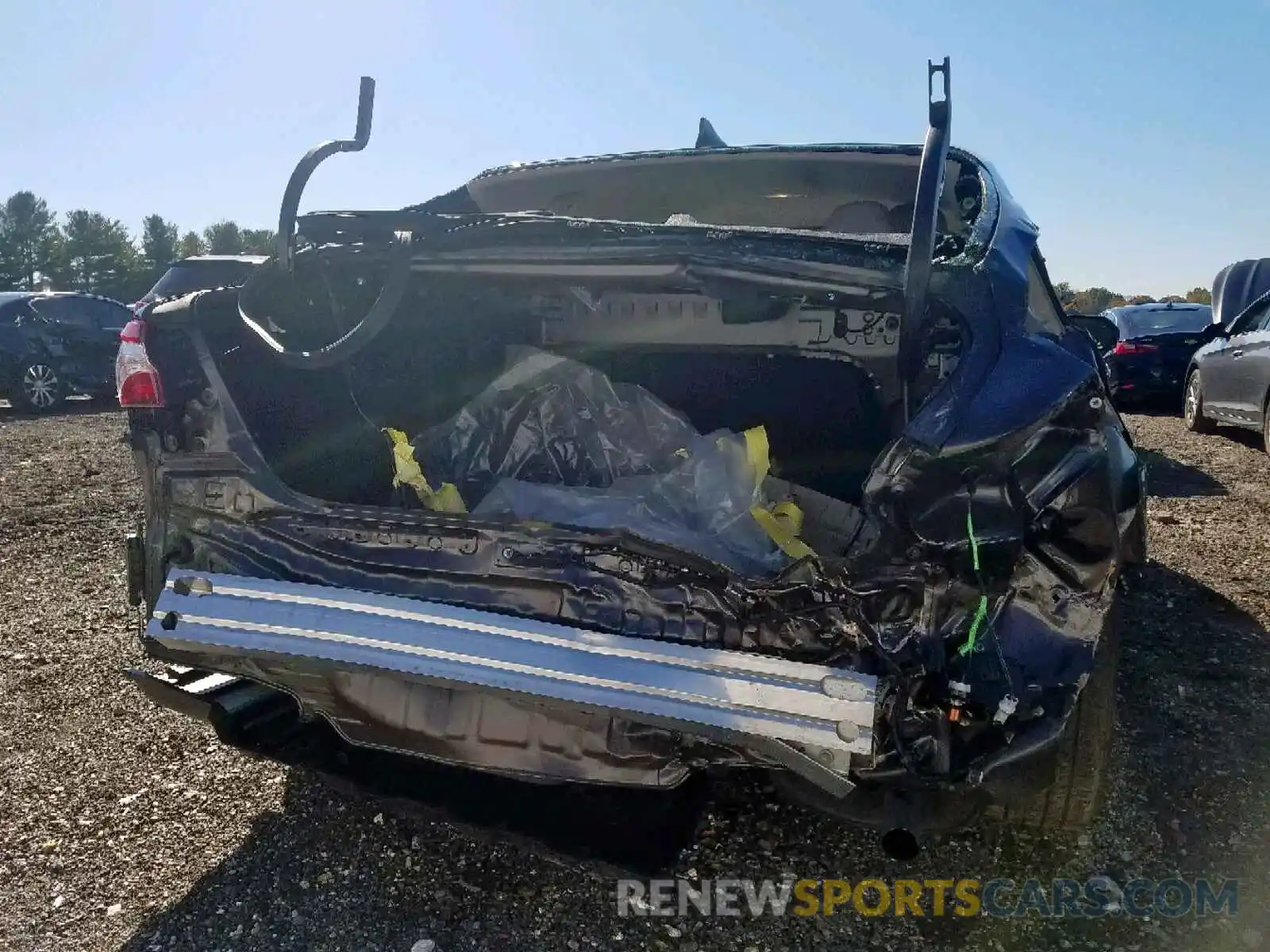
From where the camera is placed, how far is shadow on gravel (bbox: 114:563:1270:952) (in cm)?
213

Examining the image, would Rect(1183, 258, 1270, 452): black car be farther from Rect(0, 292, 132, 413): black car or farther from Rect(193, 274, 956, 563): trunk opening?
Rect(0, 292, 132, 413): black car

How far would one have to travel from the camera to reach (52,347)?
467 inches

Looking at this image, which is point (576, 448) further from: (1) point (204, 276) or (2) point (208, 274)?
(2) point (208, 274)

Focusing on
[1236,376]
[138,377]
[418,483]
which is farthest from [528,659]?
[1236,376]

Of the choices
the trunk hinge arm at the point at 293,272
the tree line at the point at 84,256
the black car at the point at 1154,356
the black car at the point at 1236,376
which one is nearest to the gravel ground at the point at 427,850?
the trunk hinge arm at the point at 293,272

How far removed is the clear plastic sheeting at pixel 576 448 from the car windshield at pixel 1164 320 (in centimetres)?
1030

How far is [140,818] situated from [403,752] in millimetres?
985

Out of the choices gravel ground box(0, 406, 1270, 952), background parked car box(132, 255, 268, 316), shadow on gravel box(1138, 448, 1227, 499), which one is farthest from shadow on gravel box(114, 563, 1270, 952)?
shadow on gravel box(1138, 448, 1227, 499)

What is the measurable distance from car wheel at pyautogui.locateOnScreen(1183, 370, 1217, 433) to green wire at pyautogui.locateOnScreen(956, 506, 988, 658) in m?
9.01

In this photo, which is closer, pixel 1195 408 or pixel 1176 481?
pixel 1176 481

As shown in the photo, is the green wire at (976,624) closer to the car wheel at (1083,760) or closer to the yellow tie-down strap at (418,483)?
the car wheel at (1083,760)

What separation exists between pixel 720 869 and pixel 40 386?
1224 cm

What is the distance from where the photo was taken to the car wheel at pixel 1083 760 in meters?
2.18

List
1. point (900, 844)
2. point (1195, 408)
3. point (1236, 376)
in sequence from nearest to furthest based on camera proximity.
Answer: point (900, 844), point (1236, 376), point (1195, 408)
